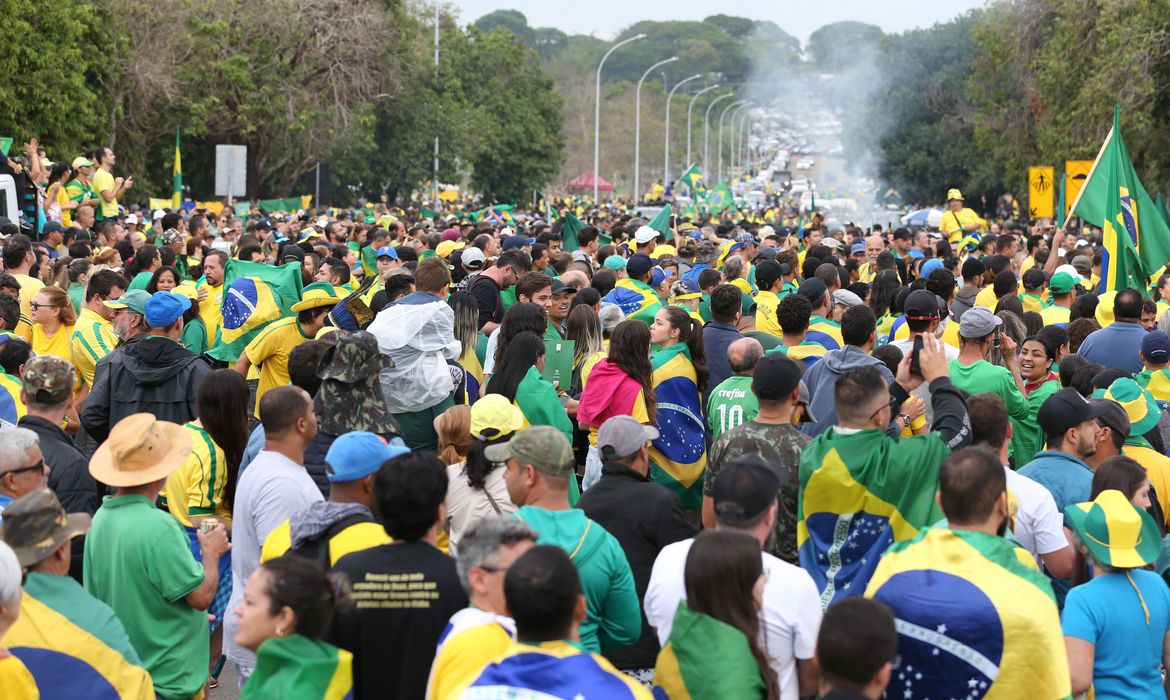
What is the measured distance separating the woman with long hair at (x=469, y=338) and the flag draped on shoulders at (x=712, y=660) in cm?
486

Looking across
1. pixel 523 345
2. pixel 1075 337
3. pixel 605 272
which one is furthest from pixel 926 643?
pixel 605 272

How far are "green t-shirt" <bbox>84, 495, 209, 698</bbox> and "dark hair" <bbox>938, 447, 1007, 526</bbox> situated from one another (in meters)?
2.65

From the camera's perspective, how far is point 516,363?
7.61 meters

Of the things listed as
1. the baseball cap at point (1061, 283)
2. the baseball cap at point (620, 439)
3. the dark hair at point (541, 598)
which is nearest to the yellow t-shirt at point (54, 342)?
the baseball cap at point (620, 439)

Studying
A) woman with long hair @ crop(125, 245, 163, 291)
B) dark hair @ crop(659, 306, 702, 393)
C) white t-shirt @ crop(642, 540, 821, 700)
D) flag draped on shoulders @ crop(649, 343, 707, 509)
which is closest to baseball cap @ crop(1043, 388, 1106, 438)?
flag draped on shoulders @ crop(649, 343, 707, 509)

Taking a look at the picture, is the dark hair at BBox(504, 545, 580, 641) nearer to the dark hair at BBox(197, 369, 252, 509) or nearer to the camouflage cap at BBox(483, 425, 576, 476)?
the camouflage cap at BBox(483, 425, 576, 476)

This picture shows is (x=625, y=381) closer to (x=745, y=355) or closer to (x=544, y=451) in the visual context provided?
(x=745, y=355)

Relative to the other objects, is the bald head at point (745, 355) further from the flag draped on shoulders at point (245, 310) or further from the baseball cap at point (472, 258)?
the baseball cap at point (472, 258)

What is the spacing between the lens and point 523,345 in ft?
25.0

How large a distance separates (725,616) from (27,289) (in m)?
7.77

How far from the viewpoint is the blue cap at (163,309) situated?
779 cm

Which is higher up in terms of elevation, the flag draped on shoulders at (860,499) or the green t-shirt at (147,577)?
the flag draped on shoulders at (860,499)

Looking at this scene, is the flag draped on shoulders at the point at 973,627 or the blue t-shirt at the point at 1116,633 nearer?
the flag draped on shoulders at the point at 973,627

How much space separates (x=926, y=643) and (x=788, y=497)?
179cm
